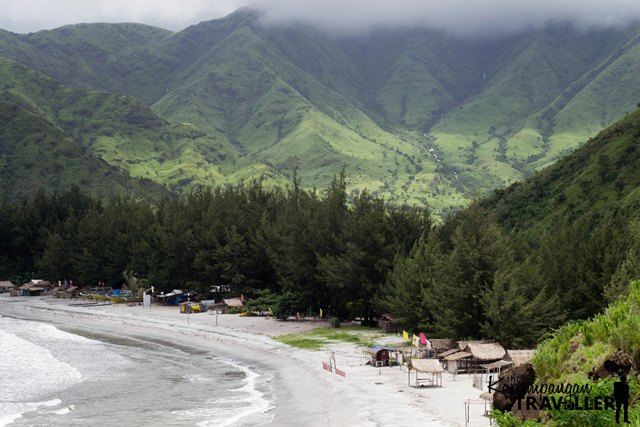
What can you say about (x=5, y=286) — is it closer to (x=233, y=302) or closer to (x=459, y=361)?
(x=233, y=302)

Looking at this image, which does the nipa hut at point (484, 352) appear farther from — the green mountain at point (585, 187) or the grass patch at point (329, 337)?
the green mountain at point (585, 187)

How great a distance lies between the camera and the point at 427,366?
44094 millimetres

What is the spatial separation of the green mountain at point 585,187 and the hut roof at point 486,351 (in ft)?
150

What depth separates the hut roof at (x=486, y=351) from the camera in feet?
154

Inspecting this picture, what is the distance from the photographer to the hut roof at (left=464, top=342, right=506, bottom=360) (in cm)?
4697

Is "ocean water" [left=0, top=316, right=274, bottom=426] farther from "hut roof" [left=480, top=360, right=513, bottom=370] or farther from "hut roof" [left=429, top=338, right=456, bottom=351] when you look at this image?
"hut roof" [left=480, top=360, right=513, bottom=370]

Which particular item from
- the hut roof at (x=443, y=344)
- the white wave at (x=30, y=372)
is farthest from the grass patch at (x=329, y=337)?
the white wave at (x=30, y=372)

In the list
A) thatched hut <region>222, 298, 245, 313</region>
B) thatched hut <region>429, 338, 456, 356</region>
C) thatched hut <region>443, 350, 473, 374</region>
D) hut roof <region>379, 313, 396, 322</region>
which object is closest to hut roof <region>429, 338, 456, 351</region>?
thatched hut <region>429, 338, 456, 356</region>

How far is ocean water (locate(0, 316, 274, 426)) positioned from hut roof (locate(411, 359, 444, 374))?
9.37 m

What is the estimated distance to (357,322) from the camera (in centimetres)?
7988

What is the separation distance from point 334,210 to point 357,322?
13325 millimetres

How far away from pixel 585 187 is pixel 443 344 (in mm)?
67914

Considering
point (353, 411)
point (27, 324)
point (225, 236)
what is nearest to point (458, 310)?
point (353, 411)

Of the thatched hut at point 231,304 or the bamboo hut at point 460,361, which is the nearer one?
the bamboo hut at point 460,361
